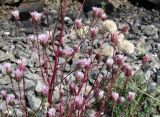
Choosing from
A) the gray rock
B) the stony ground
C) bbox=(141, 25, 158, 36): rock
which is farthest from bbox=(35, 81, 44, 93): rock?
bbox=(141, 25, 158, 36): rock

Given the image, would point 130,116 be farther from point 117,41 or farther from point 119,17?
point 119,17

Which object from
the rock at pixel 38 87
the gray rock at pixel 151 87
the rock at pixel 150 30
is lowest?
the rock at pixel 150 30

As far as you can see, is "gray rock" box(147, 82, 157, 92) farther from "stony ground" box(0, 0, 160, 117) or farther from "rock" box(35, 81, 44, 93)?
"rock" box(35, 81, 44, 93)

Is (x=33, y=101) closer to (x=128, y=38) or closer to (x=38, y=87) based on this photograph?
(x=38, y=87)

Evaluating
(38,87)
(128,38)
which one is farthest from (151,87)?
(128,38)

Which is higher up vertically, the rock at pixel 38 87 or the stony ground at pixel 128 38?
the rock at pixel 38 87

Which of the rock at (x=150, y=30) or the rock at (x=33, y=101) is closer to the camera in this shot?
the rock at (x=33, y=101)

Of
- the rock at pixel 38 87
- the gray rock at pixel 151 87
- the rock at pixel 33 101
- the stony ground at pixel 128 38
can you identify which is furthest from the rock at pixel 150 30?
the rock at pixel 33 101

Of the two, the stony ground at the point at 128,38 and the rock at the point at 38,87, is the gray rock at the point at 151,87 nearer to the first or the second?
the stony ground at the point at 128,38
